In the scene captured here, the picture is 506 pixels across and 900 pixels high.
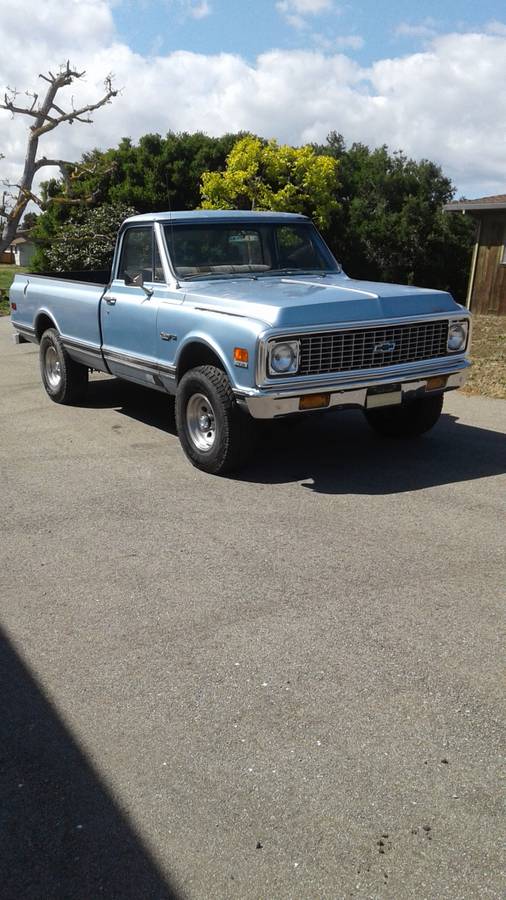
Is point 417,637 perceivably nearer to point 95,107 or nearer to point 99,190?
point 95,107

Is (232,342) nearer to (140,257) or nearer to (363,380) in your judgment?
(363,380)

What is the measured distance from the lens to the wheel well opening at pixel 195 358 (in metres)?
6.57

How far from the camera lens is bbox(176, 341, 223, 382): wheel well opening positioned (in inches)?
259

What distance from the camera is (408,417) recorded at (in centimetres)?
749

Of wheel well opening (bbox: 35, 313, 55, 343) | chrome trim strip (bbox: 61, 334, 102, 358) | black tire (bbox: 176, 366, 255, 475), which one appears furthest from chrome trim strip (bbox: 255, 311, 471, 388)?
wheel well opening (bbox: 35, 313, 55, 343)

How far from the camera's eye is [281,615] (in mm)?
4184

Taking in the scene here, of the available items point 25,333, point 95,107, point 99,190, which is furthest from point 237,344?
point 99,190

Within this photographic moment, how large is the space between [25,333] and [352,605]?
6.95 metres

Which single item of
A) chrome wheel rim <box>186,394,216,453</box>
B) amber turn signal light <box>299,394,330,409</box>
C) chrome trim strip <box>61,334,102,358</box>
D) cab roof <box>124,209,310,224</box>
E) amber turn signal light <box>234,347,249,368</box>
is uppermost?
cab roof <box>124,209,310,224</box>

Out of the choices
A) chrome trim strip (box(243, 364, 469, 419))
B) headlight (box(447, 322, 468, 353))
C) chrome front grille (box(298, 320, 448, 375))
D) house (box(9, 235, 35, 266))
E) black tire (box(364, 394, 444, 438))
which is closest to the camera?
chrome trim strip (box(243, 364, 469, 419))

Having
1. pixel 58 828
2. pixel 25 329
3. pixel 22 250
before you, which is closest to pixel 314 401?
pixel 58 828

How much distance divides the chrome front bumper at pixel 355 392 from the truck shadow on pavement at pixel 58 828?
300cm

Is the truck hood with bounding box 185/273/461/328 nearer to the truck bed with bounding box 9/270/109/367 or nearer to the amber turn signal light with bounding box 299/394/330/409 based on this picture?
the amber turn signal light with bounding box 299/394/330/409

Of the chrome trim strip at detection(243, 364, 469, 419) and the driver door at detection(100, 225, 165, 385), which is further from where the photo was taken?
the driver door at detection(100, 225, 165, 385)
